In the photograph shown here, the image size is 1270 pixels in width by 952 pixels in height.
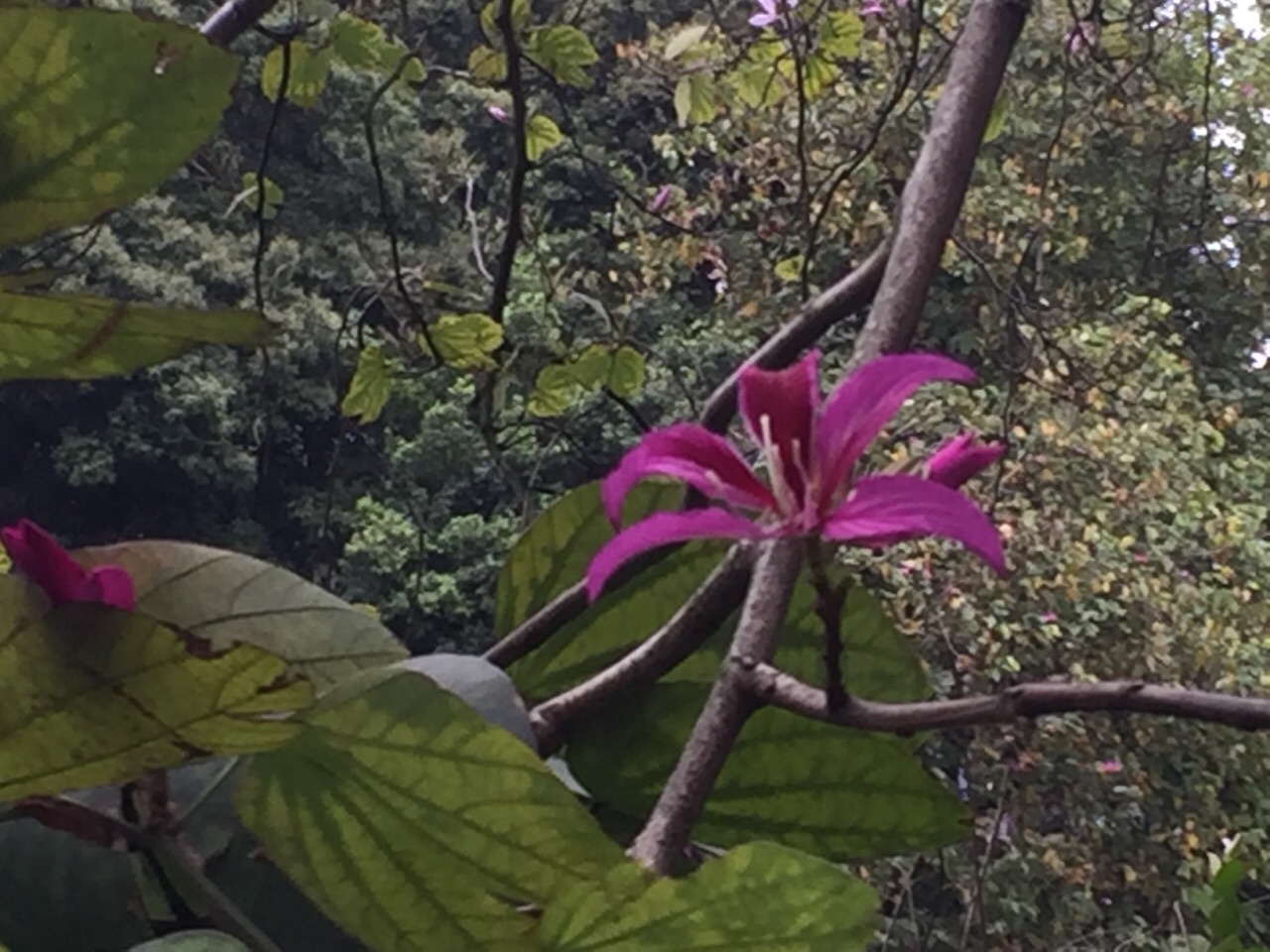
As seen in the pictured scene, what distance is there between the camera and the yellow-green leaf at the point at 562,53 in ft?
3.01

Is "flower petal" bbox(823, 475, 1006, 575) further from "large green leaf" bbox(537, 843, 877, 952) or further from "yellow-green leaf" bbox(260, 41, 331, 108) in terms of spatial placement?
"yellow-green leaf" bbox(260, 41, 331, 108)

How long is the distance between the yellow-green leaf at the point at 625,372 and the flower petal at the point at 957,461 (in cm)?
68

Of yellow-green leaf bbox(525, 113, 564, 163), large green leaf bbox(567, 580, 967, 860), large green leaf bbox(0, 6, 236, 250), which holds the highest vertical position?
yellow-green leaf bbox(525, 113, 564, 163)

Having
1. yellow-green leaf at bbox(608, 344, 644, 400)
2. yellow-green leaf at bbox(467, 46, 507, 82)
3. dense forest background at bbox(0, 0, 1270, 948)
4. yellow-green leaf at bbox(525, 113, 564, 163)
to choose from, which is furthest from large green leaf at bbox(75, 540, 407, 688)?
yellow-green leaf at bbox(525, 113, 564, 163)

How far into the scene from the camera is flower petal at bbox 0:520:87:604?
138mm

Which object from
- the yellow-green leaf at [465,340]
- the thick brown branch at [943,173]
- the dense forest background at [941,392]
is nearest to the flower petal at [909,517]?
the thick brown branch at [943,173]

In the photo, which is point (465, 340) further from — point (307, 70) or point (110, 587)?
point (110, 587)

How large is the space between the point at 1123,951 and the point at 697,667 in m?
2.47

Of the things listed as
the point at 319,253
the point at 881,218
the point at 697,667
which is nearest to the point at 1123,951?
the point at 881,218

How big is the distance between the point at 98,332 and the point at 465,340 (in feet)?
2.43

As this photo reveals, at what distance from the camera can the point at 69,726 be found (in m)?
0.12

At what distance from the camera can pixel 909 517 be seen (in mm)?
162

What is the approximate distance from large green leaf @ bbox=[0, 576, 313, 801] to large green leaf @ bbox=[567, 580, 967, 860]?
95mm

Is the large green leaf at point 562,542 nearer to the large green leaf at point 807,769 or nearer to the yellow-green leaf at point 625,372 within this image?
the large green leaf at point 807,769
